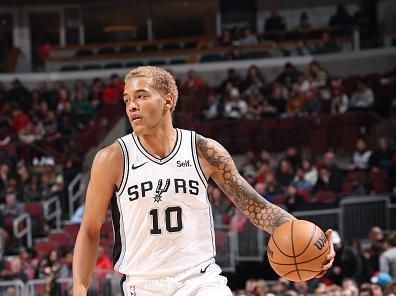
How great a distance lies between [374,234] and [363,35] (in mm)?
12146

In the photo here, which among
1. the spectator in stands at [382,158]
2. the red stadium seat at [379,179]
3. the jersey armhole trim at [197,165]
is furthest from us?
the spectator in stands at [382,158]

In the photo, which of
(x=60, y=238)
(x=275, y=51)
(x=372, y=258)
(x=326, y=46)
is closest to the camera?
(x=372, y=258)

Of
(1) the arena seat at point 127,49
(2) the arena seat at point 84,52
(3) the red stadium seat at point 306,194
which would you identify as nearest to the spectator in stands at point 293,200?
(3) the red stadium seat at point 306,194

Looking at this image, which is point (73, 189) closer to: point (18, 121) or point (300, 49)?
point (18, 121)

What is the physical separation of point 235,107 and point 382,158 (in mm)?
4564

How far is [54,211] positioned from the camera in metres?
19.3

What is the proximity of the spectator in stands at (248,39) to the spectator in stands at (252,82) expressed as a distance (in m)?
2.45

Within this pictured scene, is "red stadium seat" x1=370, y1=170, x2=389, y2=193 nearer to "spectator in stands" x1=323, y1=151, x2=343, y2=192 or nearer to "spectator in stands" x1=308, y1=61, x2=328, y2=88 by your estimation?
"spectator in stands" x1=323, y1=151, x2=343, y2=192

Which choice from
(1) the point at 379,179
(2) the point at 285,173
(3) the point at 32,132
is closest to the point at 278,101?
(2) the point at 285,173

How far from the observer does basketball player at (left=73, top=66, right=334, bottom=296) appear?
5277 millimetres

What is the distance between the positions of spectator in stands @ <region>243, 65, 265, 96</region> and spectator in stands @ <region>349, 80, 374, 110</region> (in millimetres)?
2424

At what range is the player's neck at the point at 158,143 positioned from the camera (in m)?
5.44

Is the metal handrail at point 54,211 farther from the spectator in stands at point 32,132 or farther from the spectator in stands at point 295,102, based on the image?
the spectator in stands at point 295,102

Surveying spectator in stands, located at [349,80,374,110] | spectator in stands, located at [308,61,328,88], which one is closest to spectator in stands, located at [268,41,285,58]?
spectator in stands, located at [308,61,328,88]
